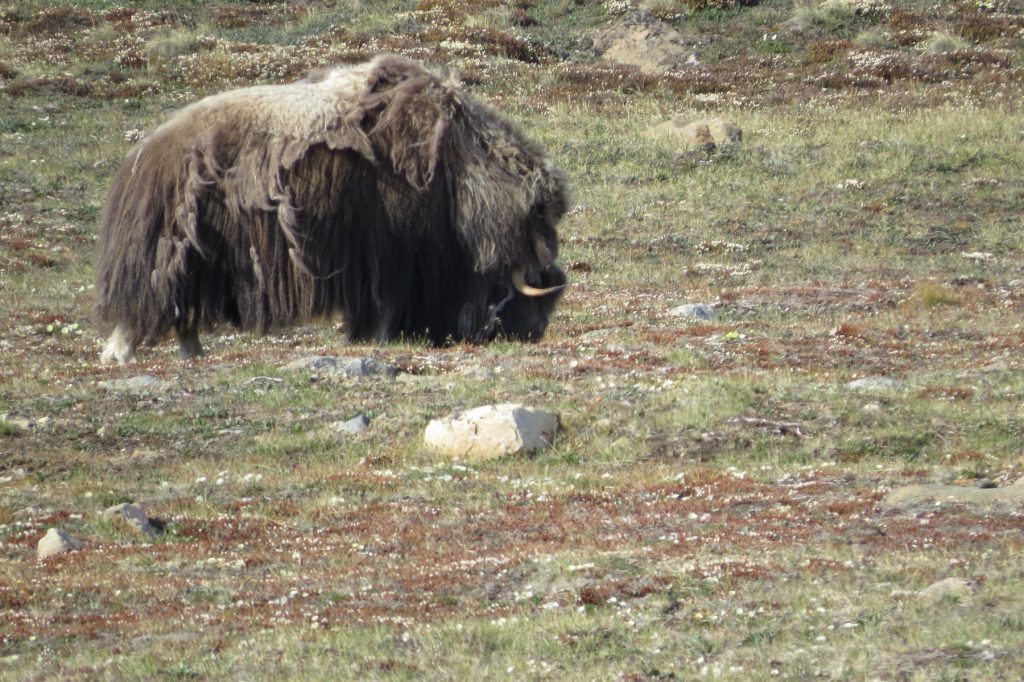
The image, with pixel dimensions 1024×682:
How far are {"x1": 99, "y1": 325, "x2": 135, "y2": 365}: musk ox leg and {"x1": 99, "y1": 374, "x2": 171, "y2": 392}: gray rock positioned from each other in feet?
4.91

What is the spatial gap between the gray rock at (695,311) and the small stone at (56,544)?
27.6 ft

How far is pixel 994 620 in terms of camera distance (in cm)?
526

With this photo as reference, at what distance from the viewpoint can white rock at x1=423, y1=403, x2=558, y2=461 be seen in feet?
29.8

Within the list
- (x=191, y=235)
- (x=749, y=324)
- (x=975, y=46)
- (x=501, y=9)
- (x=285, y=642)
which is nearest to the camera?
(x=285, y=642)

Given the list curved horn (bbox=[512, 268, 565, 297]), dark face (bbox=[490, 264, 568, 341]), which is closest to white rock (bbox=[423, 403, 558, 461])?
curved horn (bbox=[512, 268, 565, 297])

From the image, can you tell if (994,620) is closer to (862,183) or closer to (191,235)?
(191,235)

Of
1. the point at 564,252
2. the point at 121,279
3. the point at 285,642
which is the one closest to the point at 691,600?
the point at 285,642

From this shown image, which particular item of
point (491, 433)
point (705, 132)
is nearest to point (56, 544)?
Answer: point (491, 433)

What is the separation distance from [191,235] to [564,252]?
8860mm

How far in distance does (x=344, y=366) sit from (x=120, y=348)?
2785mm

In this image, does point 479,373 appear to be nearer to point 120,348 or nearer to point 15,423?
point 15,423

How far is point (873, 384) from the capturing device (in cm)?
1047

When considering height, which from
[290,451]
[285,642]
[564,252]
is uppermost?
[285,642]

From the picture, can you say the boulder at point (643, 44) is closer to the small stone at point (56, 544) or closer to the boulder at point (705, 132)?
the boulder at point (705, 132)
